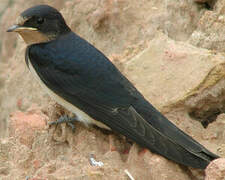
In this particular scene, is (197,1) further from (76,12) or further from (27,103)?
(27,103)

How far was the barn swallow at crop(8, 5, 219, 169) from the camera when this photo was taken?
3.53m

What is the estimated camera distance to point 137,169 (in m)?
3.32

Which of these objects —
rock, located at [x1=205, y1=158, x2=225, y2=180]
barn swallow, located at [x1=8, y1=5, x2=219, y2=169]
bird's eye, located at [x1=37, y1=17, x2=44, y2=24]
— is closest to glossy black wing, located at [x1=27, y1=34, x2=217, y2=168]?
barn swallow, located at [x1=8, y1=5, x2=219, y2=169]

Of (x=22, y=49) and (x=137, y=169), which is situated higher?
(x=137, y=169)

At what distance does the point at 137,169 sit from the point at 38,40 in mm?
1387

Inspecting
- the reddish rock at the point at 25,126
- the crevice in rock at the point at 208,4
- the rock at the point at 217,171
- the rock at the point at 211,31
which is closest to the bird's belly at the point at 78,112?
the reddish rock at the point at 25,126

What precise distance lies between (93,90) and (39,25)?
67 centimetres

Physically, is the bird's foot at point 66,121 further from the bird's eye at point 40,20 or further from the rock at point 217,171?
the rock at point 217,171

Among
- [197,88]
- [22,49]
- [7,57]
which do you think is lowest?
[7,57]

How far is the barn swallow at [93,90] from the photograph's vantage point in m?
3.53

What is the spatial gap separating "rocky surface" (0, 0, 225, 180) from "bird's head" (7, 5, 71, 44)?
1.42 ft

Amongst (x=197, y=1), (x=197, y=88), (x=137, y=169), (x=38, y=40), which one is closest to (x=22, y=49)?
(x=38, y=40)

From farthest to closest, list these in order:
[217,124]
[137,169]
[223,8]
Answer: [223,8] → [217,124] → [137,169]

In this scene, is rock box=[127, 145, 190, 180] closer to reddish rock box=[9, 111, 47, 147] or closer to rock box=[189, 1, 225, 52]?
reddish rock box=[9, 111, 47, 147]
